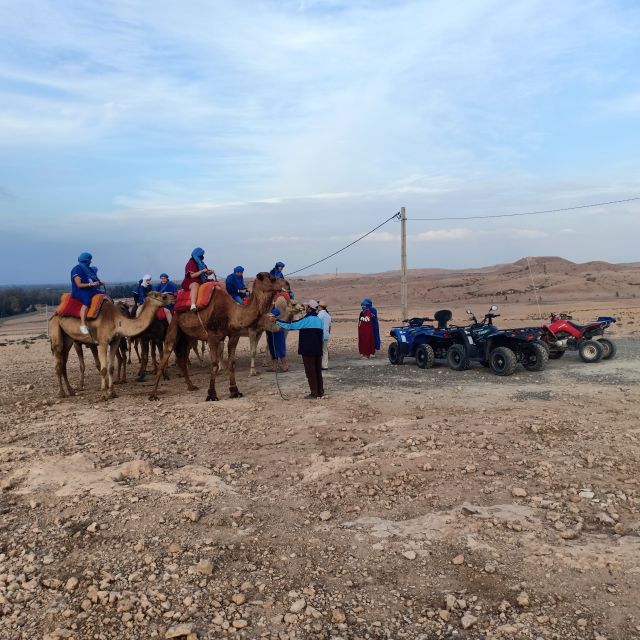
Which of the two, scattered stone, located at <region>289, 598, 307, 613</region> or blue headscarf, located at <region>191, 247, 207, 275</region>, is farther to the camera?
blue headscarf, located at <region>191, 247, 207, 275</region>

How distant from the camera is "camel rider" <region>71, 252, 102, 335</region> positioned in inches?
429

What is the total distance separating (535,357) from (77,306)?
9157mm

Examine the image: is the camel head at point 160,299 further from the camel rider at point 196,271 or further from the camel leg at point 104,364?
the camel leg at point 104,364

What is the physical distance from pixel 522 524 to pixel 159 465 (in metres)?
4.09

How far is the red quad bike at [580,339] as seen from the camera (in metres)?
12.7

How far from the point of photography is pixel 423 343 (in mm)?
13258

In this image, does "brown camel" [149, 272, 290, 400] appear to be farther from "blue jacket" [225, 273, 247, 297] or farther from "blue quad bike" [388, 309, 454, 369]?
"blue quad bike" [388, 309, 454, 369]

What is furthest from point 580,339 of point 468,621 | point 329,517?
point 468,621

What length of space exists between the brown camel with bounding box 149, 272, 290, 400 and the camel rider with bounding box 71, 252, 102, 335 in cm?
157

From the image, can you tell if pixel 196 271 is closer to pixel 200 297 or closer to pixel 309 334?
pixel 200 297

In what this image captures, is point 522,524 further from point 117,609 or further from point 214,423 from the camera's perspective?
point 214,423

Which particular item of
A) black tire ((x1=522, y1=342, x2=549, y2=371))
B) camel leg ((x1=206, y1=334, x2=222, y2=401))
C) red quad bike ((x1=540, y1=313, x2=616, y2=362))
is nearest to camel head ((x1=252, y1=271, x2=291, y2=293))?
camel leg ((x1=206, y1=334, x2=222, y2=401))

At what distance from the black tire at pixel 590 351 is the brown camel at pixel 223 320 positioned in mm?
6793

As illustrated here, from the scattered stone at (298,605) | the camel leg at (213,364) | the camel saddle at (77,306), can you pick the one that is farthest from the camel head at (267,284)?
the scattered stone at (298,605)
